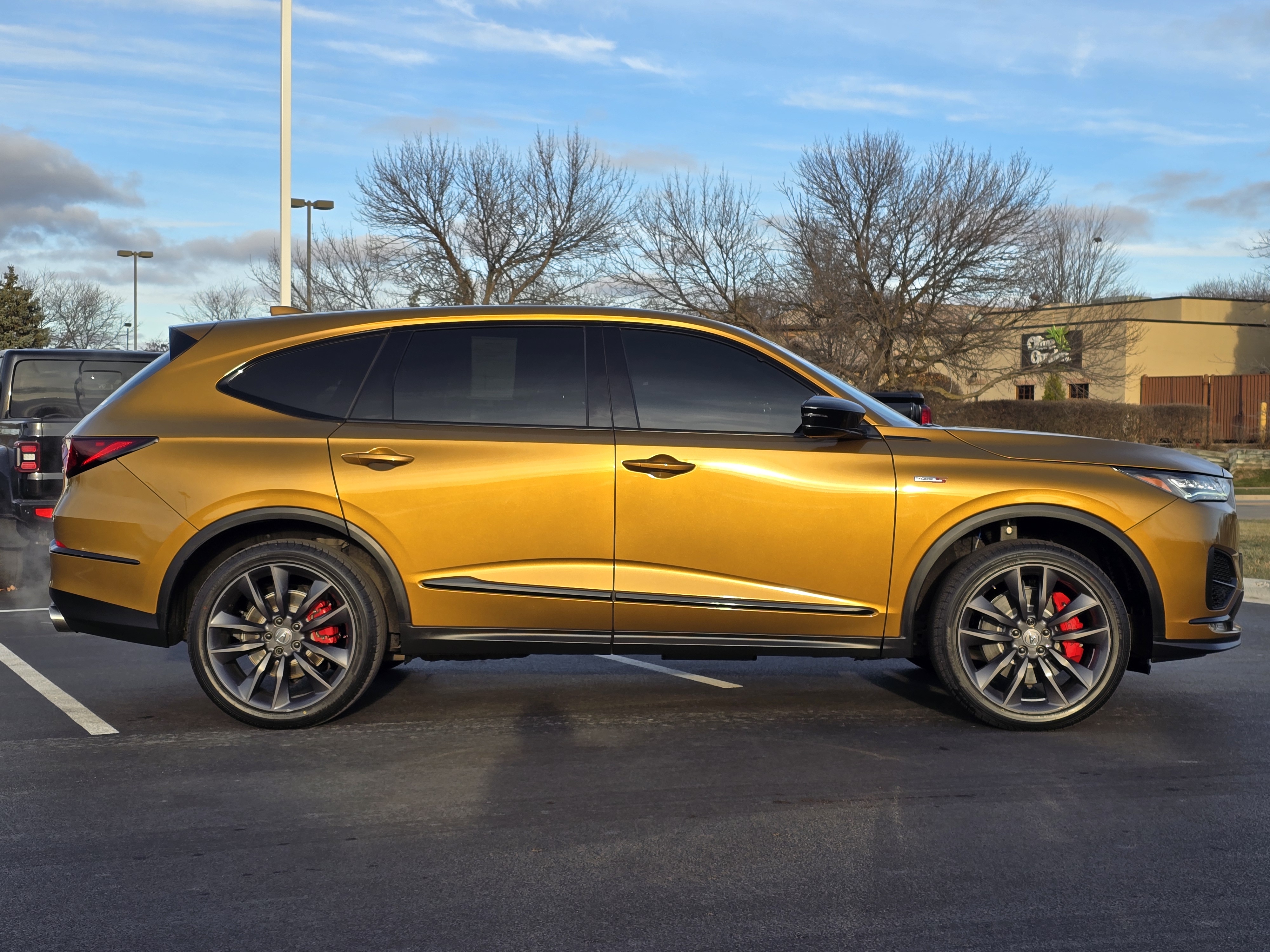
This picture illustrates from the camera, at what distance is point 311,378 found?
5422 mm

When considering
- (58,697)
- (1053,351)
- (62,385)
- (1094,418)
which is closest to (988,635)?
(58,697)

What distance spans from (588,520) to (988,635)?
181cm

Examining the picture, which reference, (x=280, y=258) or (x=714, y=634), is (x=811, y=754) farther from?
(x=280, y=258)

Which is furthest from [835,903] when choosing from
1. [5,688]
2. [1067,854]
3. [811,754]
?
[5,688]

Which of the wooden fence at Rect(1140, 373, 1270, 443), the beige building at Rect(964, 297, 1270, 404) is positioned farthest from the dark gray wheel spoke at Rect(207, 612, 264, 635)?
the wooden fence at Rect(1140, 373, 1270, 443)

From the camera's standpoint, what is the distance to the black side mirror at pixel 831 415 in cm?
505

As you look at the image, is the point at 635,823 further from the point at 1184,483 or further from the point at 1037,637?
the point at 1184,483

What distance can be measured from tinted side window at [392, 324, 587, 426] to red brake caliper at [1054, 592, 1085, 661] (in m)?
2.25

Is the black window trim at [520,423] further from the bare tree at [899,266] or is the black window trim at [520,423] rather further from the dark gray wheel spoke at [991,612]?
the bare tree at [899,266]

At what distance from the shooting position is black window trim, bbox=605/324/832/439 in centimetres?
527

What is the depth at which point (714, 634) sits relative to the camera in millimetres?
5238

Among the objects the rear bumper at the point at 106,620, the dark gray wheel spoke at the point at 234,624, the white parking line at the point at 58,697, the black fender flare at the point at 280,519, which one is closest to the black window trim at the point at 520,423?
the black fender flare at the point at 280,519

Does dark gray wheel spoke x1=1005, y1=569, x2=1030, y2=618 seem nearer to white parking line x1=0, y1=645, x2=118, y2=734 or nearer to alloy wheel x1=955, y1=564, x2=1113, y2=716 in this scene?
alloy wheel x1=955, y1=564, x2=1113, y2=716

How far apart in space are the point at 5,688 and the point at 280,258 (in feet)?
38.1
